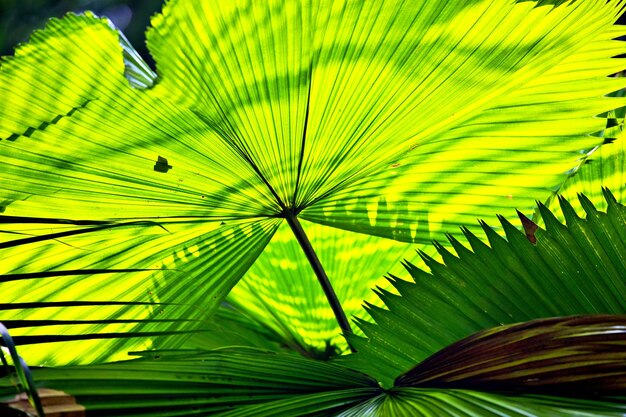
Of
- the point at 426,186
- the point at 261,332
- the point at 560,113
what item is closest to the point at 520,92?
the point at 560,113

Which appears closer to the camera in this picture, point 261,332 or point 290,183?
point 290,183

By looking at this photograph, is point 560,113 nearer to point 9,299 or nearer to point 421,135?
point 421,135

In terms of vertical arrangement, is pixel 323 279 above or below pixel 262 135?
below

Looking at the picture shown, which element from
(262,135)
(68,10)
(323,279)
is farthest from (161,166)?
(68,10)

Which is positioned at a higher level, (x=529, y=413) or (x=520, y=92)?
(x=520, y=92)

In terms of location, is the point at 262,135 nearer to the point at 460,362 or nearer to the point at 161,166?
the point at 161,166

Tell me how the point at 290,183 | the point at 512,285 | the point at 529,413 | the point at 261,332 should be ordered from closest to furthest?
the point at 529,413
the point at 512,285
the point at 290,183
the point at 261,332

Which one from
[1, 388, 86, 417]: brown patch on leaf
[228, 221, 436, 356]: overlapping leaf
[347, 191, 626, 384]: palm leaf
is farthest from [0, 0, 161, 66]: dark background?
[1, 388, 86, 417]: brown patch on leaf

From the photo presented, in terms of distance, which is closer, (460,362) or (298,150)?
(460,362)
